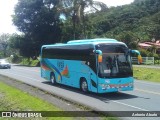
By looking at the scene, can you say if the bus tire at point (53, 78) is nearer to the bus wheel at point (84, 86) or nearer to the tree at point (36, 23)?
the bus wheel at point (84, 86)

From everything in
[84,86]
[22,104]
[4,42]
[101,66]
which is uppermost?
[4,42]

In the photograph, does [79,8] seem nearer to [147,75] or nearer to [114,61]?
[147,75]

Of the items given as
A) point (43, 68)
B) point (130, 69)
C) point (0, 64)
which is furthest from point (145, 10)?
point (130, 69)

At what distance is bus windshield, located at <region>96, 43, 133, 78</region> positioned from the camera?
17.4 meters

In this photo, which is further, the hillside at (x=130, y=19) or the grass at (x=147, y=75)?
the hillside at (x=130, y=19)

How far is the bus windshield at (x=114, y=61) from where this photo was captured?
17438 mm

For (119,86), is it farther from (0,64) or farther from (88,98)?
(0,64)

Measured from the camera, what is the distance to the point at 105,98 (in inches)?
685

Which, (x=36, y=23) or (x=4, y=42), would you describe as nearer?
(x=36, y=23)

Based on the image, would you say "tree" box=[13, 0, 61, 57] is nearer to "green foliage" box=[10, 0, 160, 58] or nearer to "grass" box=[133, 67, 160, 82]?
"green foliage" box=[10, 0, 160, 58]

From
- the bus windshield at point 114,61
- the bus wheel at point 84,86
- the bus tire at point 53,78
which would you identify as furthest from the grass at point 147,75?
the bus windshield at point 114,61

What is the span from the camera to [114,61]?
1764 cm

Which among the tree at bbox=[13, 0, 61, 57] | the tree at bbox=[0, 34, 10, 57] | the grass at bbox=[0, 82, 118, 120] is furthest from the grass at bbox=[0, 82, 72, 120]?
the tree at bbox=[0, 34, 10, 57]

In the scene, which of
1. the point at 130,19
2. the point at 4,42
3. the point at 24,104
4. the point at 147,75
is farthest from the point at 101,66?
the point at 4,42
